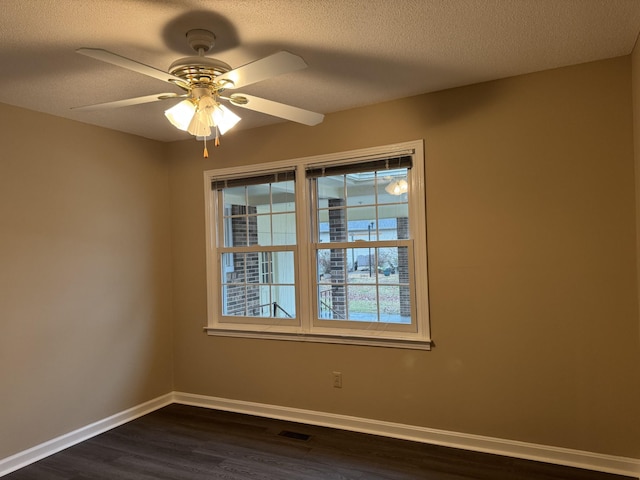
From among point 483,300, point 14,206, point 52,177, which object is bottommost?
point 483,300

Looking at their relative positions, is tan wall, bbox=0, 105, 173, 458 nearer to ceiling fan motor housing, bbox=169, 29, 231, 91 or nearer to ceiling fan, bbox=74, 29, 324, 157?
ceiling fan, bbox=74, 29, 324, 157

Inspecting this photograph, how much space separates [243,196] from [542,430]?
281 centimetres

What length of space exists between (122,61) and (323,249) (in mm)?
2121

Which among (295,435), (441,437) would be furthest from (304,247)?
(441,437)

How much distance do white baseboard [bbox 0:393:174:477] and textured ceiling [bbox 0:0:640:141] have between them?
7.61ft

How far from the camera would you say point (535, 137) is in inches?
111

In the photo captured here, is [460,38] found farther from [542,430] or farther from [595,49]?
[542,430]

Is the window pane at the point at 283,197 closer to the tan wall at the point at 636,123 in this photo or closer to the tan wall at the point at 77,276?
the tan wall at the point at 77,276

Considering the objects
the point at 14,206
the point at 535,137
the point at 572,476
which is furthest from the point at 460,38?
the point at 14,206

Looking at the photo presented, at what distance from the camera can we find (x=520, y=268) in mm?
2857

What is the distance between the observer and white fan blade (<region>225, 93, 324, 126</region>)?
7.25 ft

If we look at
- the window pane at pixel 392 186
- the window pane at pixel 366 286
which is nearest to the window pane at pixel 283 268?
the window pane at pixel 366 286

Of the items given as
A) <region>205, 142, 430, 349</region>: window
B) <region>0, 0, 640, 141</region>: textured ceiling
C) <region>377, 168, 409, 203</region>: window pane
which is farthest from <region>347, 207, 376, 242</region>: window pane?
<region>0, 0, 640, 141</region>: textured ceiling

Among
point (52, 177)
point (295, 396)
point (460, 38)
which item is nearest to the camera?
point (460, 38)
